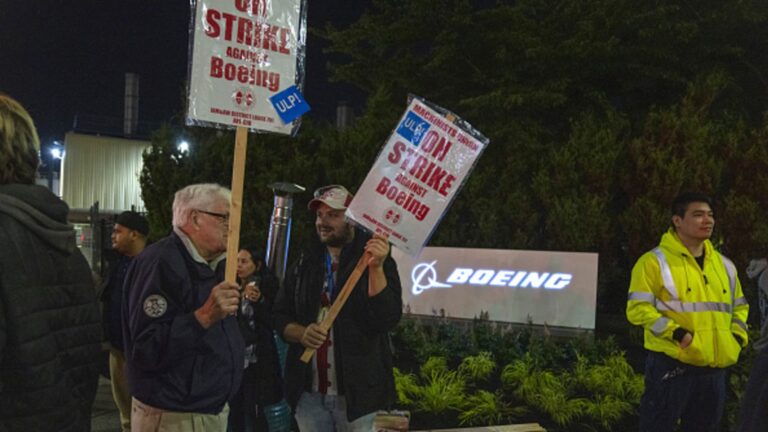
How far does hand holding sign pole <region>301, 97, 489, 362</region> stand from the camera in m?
4.45

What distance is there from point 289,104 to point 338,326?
1.27 meters

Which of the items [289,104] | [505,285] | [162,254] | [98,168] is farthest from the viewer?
[98,168]

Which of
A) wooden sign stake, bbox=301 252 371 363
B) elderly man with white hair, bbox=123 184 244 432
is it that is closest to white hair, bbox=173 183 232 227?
elderly man with white hair, bbox=123 184 244 432

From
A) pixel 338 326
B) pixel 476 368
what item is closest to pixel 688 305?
pixel 338 326

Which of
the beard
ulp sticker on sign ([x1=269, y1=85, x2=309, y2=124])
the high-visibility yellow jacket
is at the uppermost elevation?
ulp sticker on sign ([x1=269, y1=85, x2=309, y2=124])

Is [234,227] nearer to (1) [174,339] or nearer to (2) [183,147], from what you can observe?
(1) [174,339]

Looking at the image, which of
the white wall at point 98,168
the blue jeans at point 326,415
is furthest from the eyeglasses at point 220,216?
the white wall at point 98,168

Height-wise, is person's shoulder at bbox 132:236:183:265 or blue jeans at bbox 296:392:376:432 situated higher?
person's shoulder at bbox 132:236:183:265

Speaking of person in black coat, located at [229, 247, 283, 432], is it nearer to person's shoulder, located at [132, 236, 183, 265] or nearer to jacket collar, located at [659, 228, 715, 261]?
person's shoulder, located at [132, 236, 183, 265]

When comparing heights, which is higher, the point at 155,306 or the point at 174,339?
the point at 155,306

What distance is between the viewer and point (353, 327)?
4340 millimetres

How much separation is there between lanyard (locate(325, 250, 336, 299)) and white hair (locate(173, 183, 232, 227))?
101 centimetres

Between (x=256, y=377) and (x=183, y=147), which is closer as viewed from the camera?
(x=256, y=377)

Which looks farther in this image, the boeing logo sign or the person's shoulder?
the boeing logo sign
